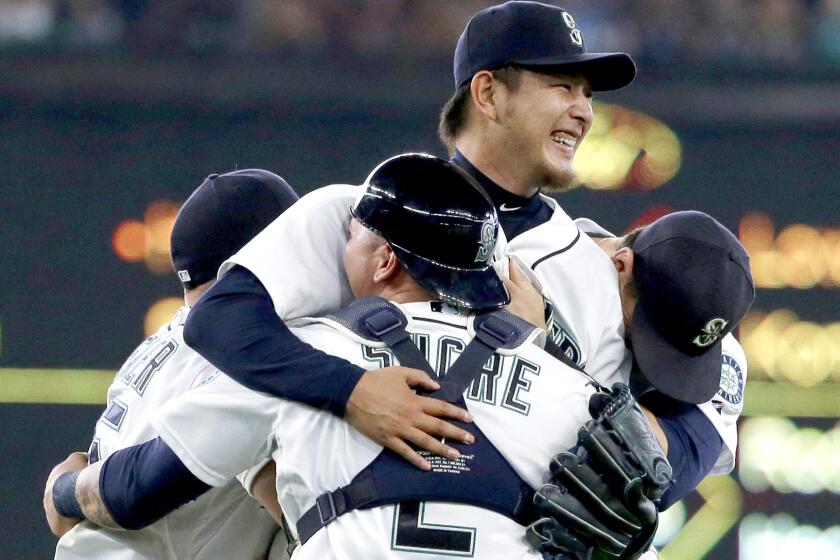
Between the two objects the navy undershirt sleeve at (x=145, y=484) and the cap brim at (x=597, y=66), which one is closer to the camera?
the navy undershirt sleeve at (x=145, y=484)

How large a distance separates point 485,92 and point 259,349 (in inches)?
35.3

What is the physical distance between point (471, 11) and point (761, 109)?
4.07 feet

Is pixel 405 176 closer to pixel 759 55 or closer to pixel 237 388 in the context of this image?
pixel 237 388

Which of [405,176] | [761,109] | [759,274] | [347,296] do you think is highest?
[405,176]

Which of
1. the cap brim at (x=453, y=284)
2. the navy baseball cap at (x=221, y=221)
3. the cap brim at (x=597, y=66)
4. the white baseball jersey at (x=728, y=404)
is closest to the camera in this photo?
the cap brim at (x=453, y=284)

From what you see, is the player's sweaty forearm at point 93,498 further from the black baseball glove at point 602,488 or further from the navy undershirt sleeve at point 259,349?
the black baseball glove at point 602,488

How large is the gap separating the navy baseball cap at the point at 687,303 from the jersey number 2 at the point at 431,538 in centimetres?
57

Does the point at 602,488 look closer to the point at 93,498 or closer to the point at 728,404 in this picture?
the point at 728,404

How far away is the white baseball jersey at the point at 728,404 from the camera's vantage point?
2713 mm

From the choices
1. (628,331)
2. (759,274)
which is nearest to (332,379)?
(628,331)

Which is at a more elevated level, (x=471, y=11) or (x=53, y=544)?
(x=471, y=11)

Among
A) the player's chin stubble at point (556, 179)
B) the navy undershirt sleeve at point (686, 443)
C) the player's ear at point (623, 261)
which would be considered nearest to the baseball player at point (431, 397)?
the navy undershirt sleeve at point (686, 443)

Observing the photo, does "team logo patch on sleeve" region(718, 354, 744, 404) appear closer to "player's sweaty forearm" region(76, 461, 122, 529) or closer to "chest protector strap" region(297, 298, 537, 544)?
"chest protector strap" region(297, 298, 537, 544)

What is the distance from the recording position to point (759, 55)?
6.06 m
